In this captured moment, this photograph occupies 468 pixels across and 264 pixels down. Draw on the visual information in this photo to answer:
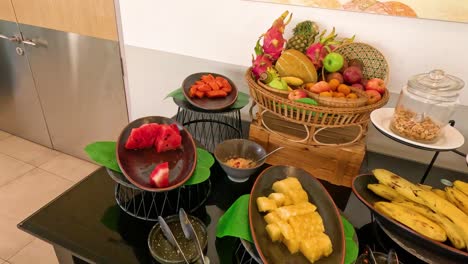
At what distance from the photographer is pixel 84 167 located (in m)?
2.05

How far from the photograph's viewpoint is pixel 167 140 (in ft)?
2.64

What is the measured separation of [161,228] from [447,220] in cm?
63

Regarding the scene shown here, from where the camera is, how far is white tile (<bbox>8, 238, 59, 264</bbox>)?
1.38 m

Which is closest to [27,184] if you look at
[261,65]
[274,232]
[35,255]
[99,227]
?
[35,255]

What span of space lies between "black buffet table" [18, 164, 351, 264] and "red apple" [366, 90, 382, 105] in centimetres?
30

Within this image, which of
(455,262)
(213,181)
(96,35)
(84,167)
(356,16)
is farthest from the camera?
(84,167)

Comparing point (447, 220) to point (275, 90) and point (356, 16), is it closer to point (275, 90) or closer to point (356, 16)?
point (275, 90)

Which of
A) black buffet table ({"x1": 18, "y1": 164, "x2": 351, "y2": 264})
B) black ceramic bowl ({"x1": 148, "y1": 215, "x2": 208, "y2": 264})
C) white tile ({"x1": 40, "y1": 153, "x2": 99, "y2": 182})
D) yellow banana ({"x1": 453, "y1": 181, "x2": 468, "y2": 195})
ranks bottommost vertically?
white tile ({"x1": 40, "y1": 153, "x2": 99, "y2": 182})

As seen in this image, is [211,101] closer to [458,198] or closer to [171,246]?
[171,246]

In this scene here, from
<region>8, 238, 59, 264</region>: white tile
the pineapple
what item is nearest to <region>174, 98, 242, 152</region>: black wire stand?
the pineapple

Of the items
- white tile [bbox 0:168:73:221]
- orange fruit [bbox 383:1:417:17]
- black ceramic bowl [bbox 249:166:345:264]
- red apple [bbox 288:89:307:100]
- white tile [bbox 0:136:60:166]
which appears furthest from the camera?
white tile [bbox 0:136:60:166]

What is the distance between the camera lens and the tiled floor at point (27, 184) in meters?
1.43

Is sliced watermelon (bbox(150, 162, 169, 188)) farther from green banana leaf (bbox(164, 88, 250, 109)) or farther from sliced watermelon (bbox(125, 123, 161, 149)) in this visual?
green banana leaf (bbox(164, 88, 250, 109))

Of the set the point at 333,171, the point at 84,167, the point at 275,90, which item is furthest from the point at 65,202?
the point at 84,167
